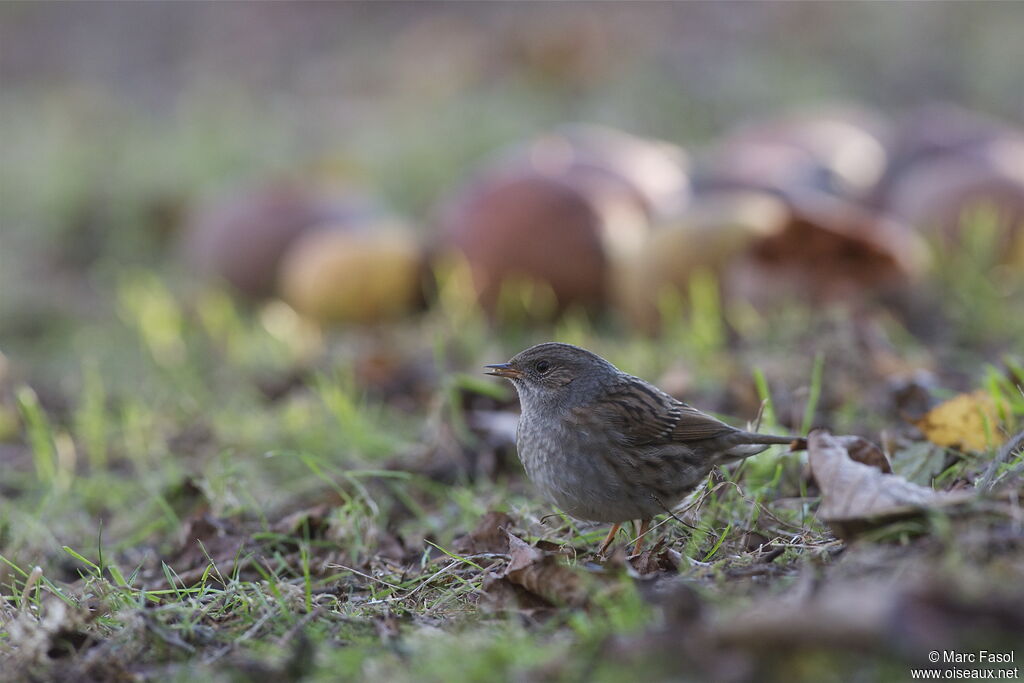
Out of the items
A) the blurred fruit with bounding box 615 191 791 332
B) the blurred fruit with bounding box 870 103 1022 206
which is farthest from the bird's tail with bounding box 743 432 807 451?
→ the blurred fruit with bounding box 870 103 1022 206

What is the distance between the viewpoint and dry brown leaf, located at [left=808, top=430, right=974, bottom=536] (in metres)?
2.49

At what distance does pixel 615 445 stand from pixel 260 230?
16.6ft

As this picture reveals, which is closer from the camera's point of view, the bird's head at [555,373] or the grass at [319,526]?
the grass at [319,526]

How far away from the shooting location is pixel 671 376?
15.7ft

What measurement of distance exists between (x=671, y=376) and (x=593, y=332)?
1.71 meters

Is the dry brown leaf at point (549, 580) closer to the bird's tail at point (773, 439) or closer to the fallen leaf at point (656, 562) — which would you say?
the fallen leaf at point (656, 562)

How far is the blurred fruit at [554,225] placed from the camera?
646cm

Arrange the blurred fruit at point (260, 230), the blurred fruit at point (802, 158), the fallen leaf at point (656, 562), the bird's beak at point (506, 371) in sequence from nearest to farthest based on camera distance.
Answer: the fallen leaf at point (656, 562) < the bird's beak at point (506, 371) < the blurred fruit at point (802, 158) < the blurred fruit at point (260, 230)

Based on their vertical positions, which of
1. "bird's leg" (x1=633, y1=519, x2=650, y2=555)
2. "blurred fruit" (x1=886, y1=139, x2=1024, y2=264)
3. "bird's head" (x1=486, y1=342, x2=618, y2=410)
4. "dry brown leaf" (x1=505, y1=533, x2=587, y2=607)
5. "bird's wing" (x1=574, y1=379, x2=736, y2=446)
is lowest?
"bird's leg" (x1=633, y1=519, x2=650, y2=555)

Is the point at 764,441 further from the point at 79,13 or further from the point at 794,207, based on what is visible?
the point at 79,13

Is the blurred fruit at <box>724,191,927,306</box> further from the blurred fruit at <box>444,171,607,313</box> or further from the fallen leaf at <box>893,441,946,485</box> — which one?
the fallen leaf at <box>893,441,946,485</box>

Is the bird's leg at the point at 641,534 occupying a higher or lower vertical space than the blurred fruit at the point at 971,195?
lower

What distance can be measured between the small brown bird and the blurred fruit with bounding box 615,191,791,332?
101 inches

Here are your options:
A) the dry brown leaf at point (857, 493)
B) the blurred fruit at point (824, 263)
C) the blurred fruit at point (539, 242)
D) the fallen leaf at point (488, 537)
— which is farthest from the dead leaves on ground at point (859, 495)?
the blurred fruit at point (539, 242)
